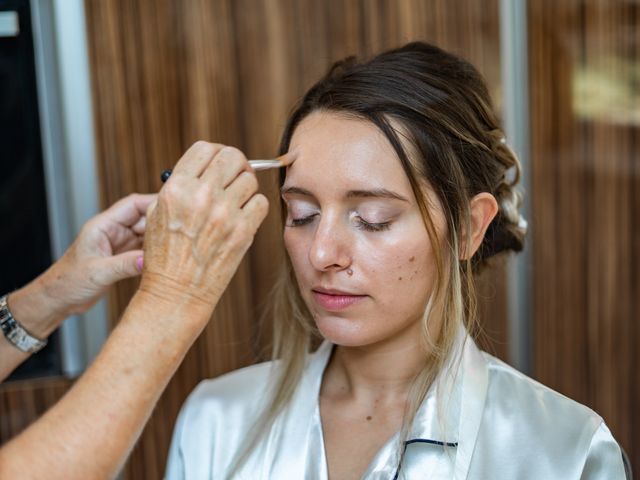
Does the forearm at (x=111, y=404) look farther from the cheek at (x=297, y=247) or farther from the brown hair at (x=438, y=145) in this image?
the brown hair at (x=438, y=145)

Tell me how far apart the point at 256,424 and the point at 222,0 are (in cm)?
104

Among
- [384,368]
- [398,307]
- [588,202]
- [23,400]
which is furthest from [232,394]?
[588,202]

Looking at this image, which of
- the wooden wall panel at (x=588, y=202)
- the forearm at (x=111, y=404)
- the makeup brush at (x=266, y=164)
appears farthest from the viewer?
the wooden wall panel at (x=588, y=202)

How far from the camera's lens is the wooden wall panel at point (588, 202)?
7.27 feet

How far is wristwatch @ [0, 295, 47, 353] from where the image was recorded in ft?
4.64

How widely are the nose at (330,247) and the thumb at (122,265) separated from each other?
12.2 inches

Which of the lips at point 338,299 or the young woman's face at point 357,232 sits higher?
the young woman's face at point 357,232

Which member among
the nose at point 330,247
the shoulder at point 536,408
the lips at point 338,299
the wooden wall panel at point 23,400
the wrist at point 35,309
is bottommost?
the wooden wall panel at point 23,400

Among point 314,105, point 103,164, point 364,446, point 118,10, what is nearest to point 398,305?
point 364,446

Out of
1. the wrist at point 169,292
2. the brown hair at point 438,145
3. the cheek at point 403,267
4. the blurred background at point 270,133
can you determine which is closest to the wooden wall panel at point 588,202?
the blurred background at point 270,133

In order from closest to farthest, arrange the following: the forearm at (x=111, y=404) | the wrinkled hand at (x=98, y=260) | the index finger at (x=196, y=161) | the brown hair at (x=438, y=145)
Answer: the forearm at (x=111, y=404), the index finger at (x=196, y=161), the brown hair at (x=438, y=145), the wrinkled hand at (x=98, y=260)

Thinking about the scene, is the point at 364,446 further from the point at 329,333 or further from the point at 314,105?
the point at 314,105

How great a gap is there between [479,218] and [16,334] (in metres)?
0.83

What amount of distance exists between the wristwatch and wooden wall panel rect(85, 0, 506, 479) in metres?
0.51
